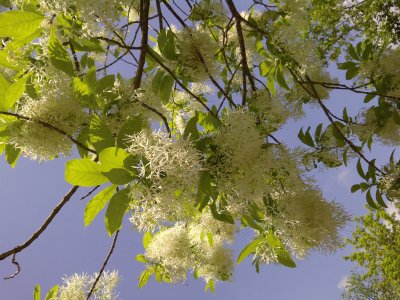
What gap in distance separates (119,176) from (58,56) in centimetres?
49

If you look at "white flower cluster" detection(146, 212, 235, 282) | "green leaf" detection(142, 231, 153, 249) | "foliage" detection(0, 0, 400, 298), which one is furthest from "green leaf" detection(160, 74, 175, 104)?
"green leaf" detection(142, 231, 153, 249)

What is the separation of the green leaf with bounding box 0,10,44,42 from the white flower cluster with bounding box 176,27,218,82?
90 cm

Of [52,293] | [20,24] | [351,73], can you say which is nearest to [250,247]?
[52,293]

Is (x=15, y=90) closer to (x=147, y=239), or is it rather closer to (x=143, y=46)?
(x=143, y=46)

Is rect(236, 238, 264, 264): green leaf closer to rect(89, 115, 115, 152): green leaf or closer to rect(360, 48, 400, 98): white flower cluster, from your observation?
rect(89, 115, 115, 152): green leaf

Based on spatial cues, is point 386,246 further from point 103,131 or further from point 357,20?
point 103,131

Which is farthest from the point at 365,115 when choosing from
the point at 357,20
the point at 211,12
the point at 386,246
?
the point at 386,246

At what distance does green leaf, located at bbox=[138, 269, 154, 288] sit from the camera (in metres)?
2.50

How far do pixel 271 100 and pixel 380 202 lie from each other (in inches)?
31.8

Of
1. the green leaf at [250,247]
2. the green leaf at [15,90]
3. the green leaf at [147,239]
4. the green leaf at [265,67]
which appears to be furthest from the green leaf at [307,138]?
the green leaf at [15,90]

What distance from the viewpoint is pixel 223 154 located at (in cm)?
129

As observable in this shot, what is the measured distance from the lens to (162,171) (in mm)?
1052

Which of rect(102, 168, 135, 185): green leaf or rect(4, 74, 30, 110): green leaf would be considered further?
rect(4, 74, 30, 110): green leaf

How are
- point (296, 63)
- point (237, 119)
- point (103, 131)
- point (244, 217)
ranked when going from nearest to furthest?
point (103, 131)
point (237, 119)
point (244, 217)
point (296, 63)
